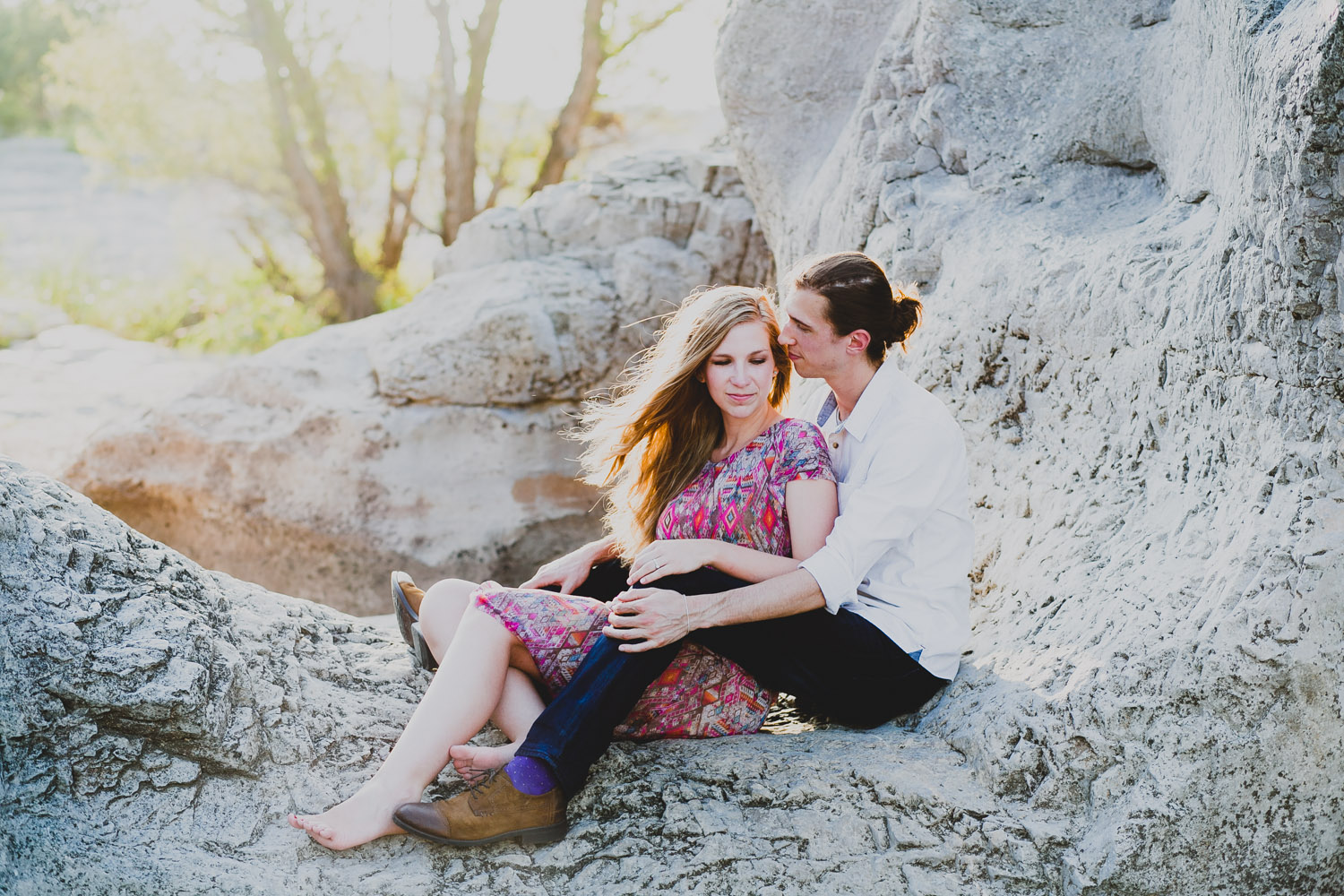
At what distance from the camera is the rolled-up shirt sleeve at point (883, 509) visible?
2.57 m

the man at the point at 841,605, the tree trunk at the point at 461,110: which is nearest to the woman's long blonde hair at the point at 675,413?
the man at the point at 841,605

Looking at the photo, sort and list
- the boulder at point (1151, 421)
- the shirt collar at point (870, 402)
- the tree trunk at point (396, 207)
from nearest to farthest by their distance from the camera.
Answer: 1. the boulder at point (1151, 421)
2. the shirt collar at point (870, 402)
3. the tree trunk at point (396, 207)

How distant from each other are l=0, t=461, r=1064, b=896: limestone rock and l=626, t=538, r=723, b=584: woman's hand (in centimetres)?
45

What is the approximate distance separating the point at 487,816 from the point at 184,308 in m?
10.7

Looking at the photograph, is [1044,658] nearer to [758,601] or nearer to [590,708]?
[758,601]

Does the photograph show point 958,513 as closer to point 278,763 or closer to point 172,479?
point 278,763

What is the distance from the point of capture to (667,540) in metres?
2.65

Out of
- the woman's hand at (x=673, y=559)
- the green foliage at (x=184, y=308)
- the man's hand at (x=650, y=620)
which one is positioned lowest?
the green foliage at (x=184, y=308)

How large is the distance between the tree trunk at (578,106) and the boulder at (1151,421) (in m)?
7.58

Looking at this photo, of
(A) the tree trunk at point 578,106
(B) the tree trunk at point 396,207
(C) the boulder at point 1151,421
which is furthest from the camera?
(B) the tree trunk at point 396,207

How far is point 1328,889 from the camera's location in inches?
89.7

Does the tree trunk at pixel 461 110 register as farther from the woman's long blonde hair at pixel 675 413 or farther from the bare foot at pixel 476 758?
the bare foot at pixel 476 758

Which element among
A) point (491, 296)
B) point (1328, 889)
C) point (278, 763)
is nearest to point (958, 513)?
point (1328, 889)

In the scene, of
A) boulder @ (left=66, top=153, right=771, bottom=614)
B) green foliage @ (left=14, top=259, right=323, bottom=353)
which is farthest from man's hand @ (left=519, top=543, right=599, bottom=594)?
green foliage @ (left=14, top=259, right=323, bottom=353)
